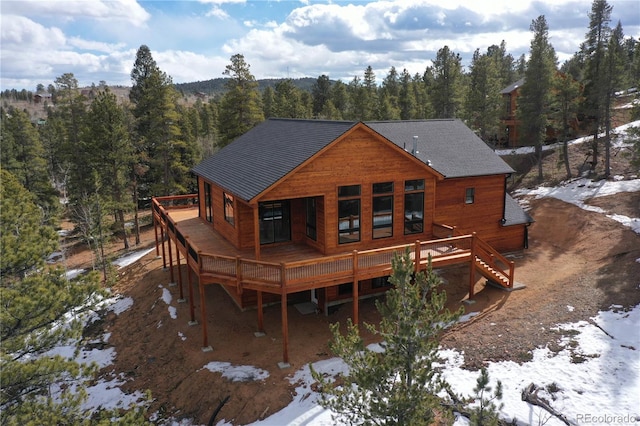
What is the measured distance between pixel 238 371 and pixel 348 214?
645 centimetres

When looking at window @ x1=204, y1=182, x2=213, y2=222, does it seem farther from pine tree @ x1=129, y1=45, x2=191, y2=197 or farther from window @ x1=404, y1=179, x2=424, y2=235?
pine tree @ x1=129, y1=45, x2=191, y2=197

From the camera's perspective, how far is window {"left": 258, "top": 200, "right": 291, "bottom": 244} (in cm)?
1698

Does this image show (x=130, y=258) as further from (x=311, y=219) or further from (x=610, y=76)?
(x=610, y=76)

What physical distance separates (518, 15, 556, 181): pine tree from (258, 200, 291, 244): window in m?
24.7

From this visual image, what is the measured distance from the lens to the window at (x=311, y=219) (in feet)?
55.1

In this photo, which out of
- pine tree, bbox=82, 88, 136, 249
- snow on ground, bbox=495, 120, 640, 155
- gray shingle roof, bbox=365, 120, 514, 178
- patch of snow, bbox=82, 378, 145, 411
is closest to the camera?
patch of snow, bbox=82, 378, 145, 411

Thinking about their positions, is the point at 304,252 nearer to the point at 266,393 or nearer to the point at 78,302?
the point at 266,393

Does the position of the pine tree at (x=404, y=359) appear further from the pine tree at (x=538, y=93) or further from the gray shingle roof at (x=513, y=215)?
the pine tree at (x=538, y=93)

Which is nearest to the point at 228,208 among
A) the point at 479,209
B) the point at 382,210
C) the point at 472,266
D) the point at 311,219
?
the point at 311,219

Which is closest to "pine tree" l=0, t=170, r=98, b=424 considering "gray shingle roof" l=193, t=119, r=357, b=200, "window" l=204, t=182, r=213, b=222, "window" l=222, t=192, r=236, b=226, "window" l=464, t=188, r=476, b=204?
"gray shingle roof" l=193, t=119, r=357, b=200

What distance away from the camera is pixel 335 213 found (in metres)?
16.1

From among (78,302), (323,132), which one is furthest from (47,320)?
(323,132)

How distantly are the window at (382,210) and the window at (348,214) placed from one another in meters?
0.72

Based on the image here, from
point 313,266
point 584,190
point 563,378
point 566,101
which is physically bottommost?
Result: point 563,378
